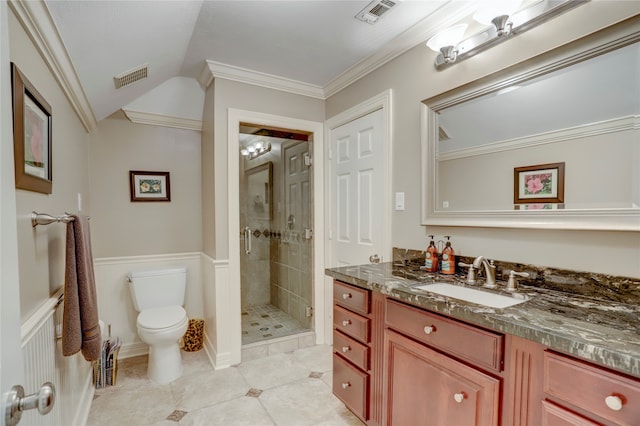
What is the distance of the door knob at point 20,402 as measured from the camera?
0.51m

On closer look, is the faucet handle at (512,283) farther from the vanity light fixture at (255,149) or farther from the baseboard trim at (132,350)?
the baseboard trim at (132,350)

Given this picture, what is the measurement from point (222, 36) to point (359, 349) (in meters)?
2.10

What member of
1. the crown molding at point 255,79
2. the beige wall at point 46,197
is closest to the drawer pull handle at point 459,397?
the beige wall at point 46,197

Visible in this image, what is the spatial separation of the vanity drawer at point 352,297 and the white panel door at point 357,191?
0.57 meters

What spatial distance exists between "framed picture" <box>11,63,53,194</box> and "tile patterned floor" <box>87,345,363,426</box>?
1.44 metres

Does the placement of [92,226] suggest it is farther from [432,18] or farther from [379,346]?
[432,18]

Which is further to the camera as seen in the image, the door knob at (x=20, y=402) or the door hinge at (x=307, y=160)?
the door hinge at (x=307, y=160)

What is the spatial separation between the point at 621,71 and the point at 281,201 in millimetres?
2563

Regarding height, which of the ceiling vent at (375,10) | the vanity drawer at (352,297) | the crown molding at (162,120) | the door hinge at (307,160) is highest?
the ceiling vent at (375,10)

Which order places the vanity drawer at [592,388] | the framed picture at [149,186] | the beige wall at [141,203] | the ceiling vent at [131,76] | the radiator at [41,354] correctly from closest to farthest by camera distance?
the vanity drawer at [592,388] → the radiator at [41,354] → the ceiling vent at [131,76] → the beige wall at [141,203] → the framed picture at [149,186]

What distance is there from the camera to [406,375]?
55.4 inches

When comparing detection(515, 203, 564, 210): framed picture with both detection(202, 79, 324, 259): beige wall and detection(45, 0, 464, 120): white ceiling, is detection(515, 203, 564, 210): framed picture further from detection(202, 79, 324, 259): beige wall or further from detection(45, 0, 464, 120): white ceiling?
detection(202, 79, 324, 259): beige wall

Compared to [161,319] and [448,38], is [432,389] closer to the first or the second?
[448,38]

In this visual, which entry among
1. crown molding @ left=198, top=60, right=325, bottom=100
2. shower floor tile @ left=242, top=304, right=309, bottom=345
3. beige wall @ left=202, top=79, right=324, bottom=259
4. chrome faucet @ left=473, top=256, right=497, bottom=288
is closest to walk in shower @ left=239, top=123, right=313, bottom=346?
shower floor tile @ left=242, top=304, right=309, bottom=345
